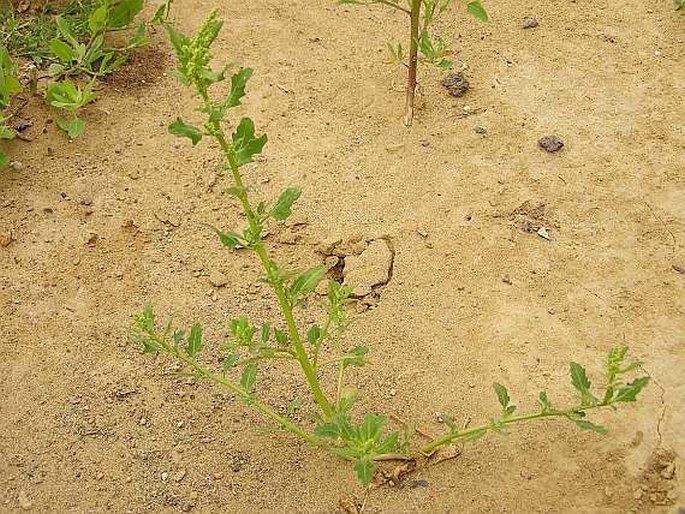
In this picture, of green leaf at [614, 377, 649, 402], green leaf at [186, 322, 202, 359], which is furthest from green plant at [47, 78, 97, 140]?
green leaf at [614, 377, 649, 402]

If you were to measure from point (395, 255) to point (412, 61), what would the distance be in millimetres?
765

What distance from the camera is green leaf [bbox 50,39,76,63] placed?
3.18m

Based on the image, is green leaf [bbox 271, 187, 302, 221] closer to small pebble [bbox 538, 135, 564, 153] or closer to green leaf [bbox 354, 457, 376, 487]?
green leaf [bbox 354, 457, 376, 487]

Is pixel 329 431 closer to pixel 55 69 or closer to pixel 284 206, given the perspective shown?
pixel 284 206

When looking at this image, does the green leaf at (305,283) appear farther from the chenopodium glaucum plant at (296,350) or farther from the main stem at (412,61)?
the main stem at (412,61)

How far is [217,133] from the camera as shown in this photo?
1.90 metres

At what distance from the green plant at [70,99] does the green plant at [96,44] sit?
0.09 meters

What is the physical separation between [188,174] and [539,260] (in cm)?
126

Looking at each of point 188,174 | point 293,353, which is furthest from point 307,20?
point 293,353

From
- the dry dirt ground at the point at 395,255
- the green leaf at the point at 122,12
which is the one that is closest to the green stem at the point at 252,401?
the dry dirt ground at the point at 395,255

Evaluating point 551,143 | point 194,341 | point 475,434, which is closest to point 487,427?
point 475,434

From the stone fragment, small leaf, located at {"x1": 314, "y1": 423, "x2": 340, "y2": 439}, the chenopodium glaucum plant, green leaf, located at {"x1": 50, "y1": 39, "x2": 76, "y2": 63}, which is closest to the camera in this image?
the chenopodium glaucum plant

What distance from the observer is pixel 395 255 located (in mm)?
2865

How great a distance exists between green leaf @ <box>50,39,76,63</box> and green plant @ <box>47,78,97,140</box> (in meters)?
0.08
